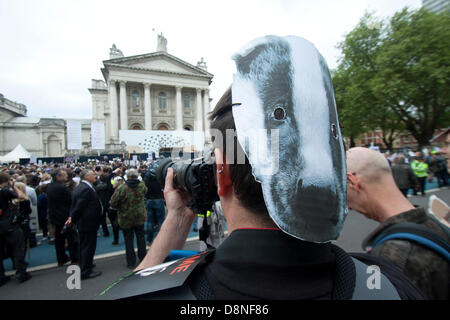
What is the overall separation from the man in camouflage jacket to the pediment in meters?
33.2

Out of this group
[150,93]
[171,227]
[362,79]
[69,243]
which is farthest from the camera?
[150,93]

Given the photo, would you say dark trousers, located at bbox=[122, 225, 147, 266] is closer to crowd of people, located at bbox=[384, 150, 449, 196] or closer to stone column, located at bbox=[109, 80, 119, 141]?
crowd of people, located at bbox=[384, 150, 449, 196]

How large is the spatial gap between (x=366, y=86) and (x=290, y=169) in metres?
22.2

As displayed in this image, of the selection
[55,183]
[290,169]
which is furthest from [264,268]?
[55,183]

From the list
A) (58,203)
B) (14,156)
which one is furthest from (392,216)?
(14,156)

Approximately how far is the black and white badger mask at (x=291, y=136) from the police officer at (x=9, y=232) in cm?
481

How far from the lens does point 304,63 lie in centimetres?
81

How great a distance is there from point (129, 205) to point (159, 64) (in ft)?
115

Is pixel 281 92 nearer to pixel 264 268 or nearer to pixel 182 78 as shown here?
pixel 264 268

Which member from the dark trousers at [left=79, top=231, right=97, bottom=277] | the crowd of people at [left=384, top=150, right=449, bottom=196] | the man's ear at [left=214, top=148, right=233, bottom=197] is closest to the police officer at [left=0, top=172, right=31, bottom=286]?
the dark trousers at [left=79, top=231, right=97, bottom=277]

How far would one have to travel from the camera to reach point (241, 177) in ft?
2.51

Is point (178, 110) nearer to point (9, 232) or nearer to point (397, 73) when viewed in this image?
point (397, 73)

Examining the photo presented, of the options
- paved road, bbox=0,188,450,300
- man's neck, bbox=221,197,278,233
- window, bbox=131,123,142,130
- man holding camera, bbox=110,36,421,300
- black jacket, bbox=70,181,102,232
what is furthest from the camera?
window, bbox=131,123,142,130

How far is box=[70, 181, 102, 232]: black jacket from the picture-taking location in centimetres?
397
